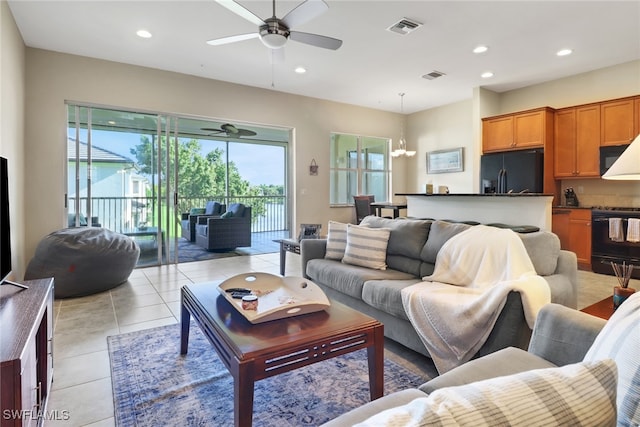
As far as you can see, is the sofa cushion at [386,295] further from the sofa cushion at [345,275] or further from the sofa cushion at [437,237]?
the sofa cushion at [437,237]

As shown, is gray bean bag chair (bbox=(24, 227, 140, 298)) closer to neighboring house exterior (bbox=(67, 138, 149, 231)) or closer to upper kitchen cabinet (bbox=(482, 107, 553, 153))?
neighboring house exterior (bbox=(67, 138, 149, 231))

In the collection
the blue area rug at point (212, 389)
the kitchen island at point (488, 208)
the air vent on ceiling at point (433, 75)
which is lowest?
the blue area rug at point (212, 389)

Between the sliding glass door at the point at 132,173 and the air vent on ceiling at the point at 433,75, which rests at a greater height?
the air vent on ceiling at the point at 433,75

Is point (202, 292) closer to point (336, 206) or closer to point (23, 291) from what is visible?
point (23, 291)

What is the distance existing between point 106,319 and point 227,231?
11.4ft

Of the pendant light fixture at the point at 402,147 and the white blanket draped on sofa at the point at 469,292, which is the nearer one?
the white blanket draped on sofa at the point at 469,292

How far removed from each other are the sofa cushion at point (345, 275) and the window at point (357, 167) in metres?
4.19

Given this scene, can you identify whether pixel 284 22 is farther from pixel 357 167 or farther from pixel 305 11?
pixel 357 167

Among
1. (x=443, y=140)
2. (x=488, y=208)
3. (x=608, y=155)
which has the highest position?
(x=443, y=140)

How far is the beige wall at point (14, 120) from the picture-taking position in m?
3.23

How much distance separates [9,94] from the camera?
3.44 meters

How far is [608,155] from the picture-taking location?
4922 mm

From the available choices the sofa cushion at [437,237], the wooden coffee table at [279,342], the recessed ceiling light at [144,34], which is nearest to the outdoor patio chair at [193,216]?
the recessed ceiling light at [144,34]

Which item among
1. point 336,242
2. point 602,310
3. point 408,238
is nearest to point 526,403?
point 602,310
